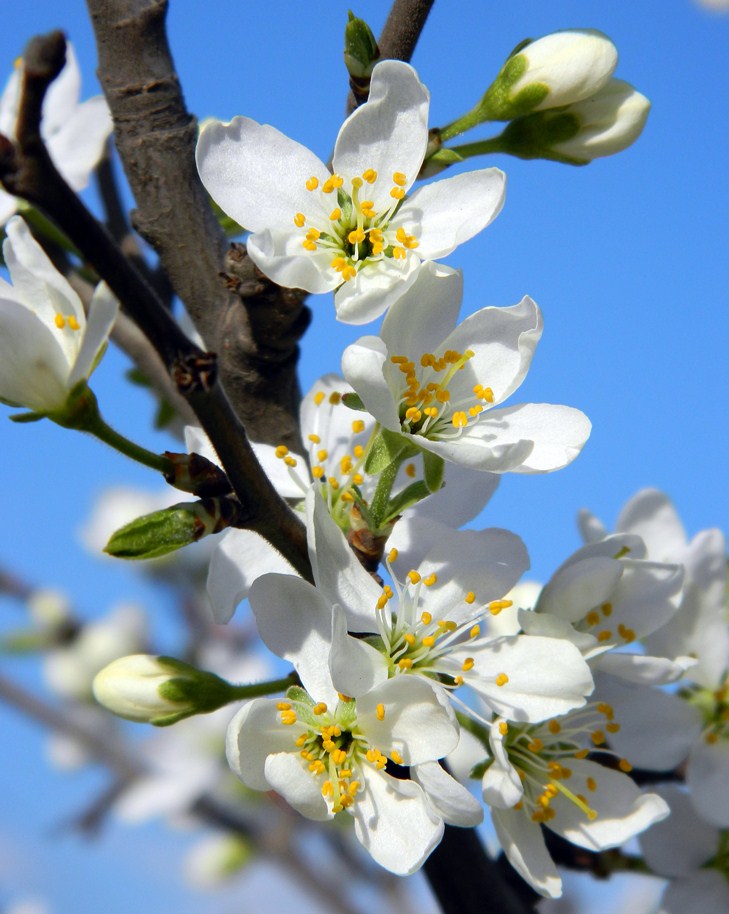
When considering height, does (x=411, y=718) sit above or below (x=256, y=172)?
below

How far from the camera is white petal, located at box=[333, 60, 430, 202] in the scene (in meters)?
1.18

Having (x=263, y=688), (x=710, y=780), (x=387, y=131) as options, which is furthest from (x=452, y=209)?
(x=710, y=780)

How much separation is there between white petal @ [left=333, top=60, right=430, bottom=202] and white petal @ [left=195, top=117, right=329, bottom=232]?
5cm

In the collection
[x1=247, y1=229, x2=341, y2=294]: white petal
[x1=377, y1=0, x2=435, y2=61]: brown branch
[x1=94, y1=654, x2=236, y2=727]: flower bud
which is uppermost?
[x1=377, y1=0, x2=435, y2=61]: brown branch

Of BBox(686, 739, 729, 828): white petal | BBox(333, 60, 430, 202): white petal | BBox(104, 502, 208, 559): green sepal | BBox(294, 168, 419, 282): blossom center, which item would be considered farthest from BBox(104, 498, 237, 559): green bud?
BBox(686, 739, 729, 828): white petal

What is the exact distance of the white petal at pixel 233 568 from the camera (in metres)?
1.26

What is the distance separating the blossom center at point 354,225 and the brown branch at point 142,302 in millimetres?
300

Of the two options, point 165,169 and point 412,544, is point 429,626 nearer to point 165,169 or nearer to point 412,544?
point 412,544

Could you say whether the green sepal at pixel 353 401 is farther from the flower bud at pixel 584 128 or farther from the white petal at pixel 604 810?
the white petal at pixel 604 810

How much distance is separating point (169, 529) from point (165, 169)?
54 cm

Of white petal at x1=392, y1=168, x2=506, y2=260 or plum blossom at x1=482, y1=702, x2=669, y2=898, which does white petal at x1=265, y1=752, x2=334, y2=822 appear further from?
white petal at x1=392, y1=168, x2=506, y2=260

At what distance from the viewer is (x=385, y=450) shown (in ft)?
3.79

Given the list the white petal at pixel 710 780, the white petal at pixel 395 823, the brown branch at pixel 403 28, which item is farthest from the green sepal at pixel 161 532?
the white petal at pixel 710 780

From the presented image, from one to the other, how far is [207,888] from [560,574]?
3.18 meters
